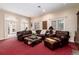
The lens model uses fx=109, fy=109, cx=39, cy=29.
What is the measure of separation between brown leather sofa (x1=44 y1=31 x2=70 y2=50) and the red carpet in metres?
0.09

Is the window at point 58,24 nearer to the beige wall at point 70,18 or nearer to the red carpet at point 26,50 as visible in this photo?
the beige wall at point 70,18

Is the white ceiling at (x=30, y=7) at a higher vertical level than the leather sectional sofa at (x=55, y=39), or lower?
Result: higher

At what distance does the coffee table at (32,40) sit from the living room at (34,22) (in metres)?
0.05

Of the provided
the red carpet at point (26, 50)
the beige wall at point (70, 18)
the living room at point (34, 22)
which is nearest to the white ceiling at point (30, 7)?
the living room at point (34, 22)

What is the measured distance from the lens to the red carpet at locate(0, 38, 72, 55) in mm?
2252

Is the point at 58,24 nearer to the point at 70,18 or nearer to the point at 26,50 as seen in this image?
the point at 70,18

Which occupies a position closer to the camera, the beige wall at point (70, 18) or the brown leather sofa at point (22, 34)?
the beige wall at point (70, 18)

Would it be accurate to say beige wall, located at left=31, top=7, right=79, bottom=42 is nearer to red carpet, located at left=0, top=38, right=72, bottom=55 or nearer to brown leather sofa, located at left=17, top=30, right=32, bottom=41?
red carpet, located at left=0, top=38, right=72, bottom=55

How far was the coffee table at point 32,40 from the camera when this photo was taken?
7.54ft

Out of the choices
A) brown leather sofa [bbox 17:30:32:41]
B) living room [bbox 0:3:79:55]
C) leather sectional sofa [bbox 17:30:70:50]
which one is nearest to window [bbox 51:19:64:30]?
living room [bbox 0:3:79:55]

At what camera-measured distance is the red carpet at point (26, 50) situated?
7.39 ft

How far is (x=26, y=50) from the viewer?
7.41ft

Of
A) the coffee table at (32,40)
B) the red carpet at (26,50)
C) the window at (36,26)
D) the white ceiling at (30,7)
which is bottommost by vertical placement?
the red carpet at (26,50)
